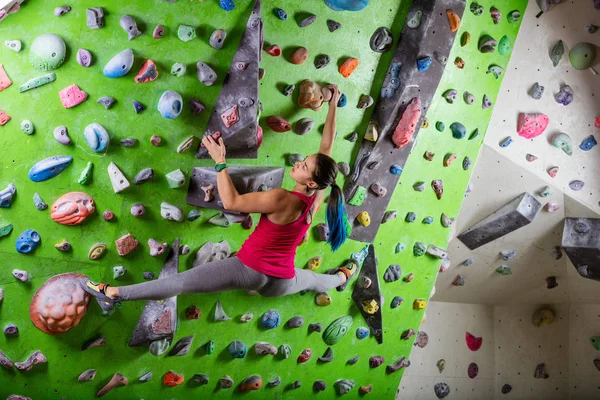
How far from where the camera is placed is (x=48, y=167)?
10.3 ft

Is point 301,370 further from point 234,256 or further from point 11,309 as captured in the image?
point 11,309

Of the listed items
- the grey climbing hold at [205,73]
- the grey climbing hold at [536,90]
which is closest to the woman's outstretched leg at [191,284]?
the grey climbing hold at [205,73]

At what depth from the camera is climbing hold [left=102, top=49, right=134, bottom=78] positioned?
123 inches

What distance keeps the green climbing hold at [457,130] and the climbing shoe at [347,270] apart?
933 millimetres

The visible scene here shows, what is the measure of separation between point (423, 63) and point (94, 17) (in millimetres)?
1666

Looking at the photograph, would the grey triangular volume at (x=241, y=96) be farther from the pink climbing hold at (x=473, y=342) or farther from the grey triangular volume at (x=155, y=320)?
the pink climbing hold at (x=473, y=342)

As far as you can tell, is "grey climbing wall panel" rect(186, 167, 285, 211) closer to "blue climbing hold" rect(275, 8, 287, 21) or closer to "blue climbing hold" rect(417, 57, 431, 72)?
"blue climbing hold" rect(275, 8, 287, 21)

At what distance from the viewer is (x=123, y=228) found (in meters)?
3.40

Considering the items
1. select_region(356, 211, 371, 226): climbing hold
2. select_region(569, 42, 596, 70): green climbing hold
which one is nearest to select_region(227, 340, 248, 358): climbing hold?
select_region(356, 211, 371, 226): climbing hold

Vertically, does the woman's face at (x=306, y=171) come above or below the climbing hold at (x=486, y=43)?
below

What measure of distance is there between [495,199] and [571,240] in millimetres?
668

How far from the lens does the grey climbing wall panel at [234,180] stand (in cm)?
349

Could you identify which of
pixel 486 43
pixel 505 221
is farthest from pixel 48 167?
pixel 505 221

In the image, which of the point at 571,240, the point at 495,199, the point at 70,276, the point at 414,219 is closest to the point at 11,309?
the point at 70,276
